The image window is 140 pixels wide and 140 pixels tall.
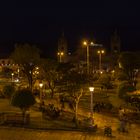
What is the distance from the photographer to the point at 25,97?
27.1 meters

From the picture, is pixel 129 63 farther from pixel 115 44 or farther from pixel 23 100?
pixel 115 44

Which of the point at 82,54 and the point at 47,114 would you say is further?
the point at 82,54

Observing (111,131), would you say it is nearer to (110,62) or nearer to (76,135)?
(76,135)

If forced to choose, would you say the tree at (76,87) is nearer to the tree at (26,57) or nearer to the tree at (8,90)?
the tree at (8,90)

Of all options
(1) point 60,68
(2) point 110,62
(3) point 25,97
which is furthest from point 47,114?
(2) point 110,62

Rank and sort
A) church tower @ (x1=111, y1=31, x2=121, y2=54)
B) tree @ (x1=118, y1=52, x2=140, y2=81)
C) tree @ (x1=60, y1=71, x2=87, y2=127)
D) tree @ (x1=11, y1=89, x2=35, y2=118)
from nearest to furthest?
tree @ (x1=11, y1=89, x2=35, y2=118)
tree @ (x1=60, y1=71, x2=87, y2=127)
tree @ (x1=118, y1=52, x2=140, y2=81)
church tower @ (x1=111, y1=31, x2=121, y2=54)

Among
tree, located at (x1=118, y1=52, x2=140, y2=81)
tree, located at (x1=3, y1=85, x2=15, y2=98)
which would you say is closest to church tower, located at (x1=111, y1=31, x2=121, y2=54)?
tree, located at (x1=118, y1=52, x2=140, y2=81)

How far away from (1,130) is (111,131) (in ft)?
20.0

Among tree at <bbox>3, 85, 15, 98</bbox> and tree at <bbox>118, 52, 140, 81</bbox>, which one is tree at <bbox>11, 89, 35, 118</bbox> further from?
tree at <bbox>118, 52, 140, 81</bbox>

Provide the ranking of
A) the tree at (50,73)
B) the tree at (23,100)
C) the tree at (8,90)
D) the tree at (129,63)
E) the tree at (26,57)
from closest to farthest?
1. the tree at (23,100)
2. the tree at (8,90)
3. the tree at (50,73)
4. the tree at (26,57)
5. the tree at (129,63)

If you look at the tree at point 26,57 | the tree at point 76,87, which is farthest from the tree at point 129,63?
the tree at point 76,87

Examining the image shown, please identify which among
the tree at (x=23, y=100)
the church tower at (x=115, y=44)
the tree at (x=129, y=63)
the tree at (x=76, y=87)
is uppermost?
the church tower at (x=115, y=44)

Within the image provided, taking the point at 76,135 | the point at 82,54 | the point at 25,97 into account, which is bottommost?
the point at 76,135

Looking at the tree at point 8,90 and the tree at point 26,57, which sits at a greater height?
the tree at point 26,57
